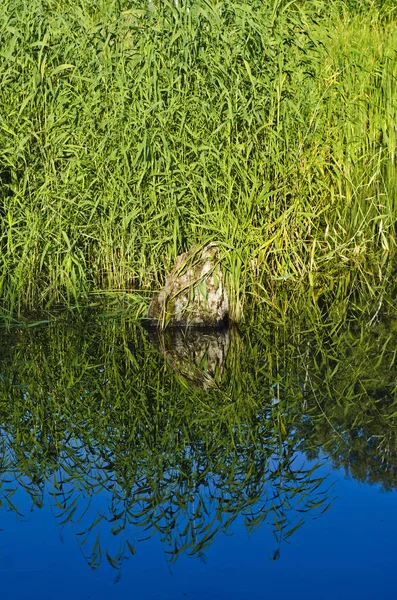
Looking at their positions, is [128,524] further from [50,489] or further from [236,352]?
[236,352]

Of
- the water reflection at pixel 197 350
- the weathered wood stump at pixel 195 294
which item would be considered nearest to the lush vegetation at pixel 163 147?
the weathered wood stump at pixel 195 294

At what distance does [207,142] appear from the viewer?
588 cm

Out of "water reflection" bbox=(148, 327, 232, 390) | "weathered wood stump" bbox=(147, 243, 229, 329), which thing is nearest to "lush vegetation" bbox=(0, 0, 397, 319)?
"weathered wood stump" bbox=(147, 243, 229, 329)

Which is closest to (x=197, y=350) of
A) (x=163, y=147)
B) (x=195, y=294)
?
(x=195, y=294)

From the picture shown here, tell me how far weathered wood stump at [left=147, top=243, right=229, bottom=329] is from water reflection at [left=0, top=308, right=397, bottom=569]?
6.5 inches

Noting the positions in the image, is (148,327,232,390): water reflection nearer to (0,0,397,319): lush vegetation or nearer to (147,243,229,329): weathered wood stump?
(147,243,229,329): weathered wood stump

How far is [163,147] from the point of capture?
6090 millimetres

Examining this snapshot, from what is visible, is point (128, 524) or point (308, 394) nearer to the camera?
point (128, 524)

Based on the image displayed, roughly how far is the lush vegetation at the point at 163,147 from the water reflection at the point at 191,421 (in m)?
0.60

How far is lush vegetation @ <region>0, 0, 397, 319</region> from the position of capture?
19.5 ft

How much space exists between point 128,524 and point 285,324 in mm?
2677

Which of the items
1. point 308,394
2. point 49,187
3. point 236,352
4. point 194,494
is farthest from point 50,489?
point 49,187

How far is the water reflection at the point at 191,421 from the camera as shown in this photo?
372cm

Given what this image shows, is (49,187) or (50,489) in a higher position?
(49,187)
